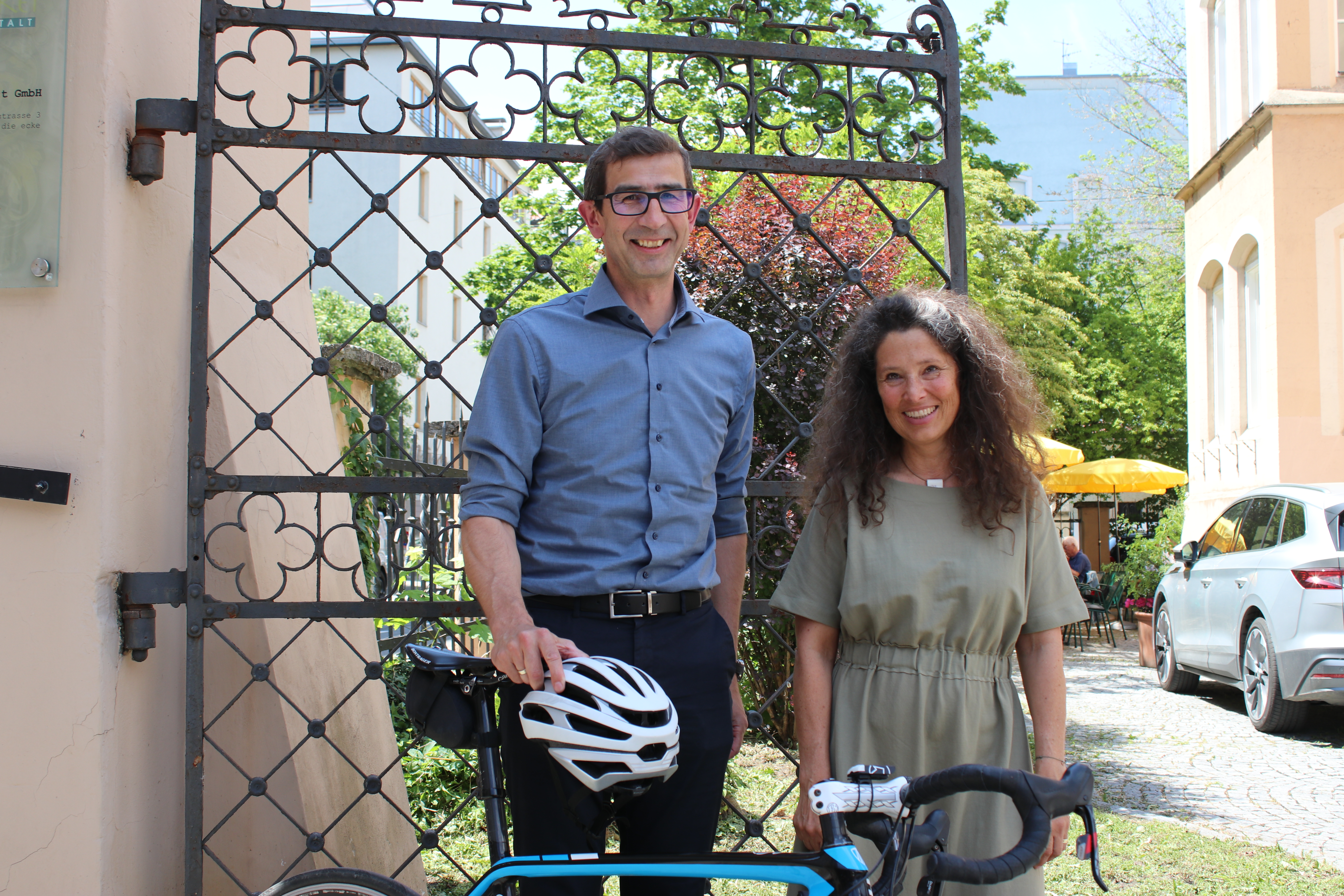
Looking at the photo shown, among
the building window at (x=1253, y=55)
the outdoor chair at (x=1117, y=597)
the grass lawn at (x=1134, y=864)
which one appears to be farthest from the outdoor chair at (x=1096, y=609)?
the grass lawn at (x=1134, y=864)

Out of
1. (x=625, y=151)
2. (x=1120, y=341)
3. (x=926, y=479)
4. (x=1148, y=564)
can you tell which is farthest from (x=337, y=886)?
(x=1120, y=341)

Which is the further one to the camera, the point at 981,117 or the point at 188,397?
the point at 981,117

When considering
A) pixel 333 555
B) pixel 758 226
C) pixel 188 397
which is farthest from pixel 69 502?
pixel 758 226

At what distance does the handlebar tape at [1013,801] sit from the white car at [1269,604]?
256 inches

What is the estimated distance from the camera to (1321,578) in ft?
22.3

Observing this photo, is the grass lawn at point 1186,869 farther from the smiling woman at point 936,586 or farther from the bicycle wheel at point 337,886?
the bicycle wheel at point 337,886

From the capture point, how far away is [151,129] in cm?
272

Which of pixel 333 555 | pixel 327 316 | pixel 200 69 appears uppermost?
pixel 327 316

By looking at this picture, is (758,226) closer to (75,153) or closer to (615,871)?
(75,153)

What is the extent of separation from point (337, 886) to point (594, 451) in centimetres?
125

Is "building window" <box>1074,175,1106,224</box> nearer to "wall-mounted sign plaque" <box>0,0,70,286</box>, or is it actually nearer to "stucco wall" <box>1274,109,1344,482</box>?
"stucco wall" <box>1274,109,1344,482</box>

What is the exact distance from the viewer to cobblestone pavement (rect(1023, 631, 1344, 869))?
211 inches

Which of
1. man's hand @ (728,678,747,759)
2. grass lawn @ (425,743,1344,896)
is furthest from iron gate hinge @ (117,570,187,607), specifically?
grass lawn @ (425,743,1344,896)

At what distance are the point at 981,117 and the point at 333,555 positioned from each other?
44.8 m
